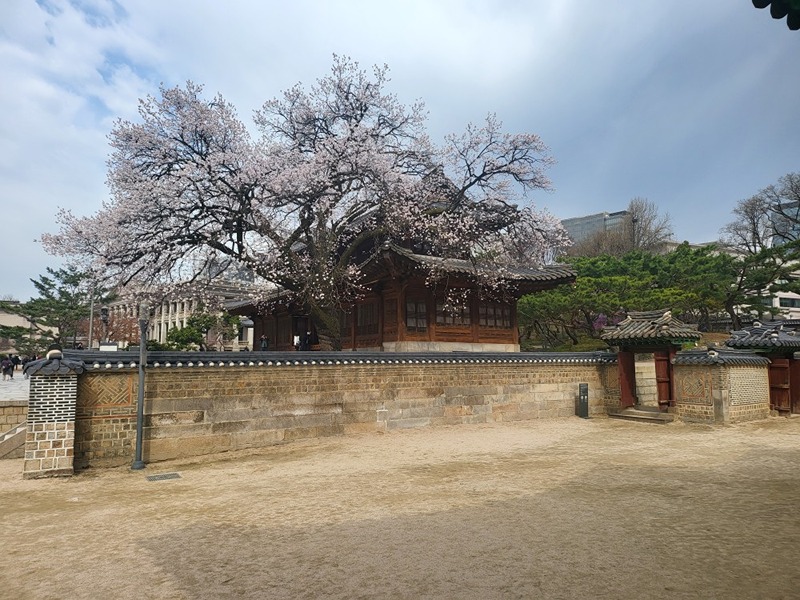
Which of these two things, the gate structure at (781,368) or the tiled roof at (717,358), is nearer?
the tiled roof at (717,358)

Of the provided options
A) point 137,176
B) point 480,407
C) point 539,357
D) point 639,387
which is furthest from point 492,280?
point 137,176

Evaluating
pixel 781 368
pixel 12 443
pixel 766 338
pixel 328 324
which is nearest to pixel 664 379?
pixel 766 338

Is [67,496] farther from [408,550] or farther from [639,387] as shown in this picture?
[639,387]

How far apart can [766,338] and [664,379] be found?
12.5 feet

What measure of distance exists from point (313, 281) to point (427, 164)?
563cm

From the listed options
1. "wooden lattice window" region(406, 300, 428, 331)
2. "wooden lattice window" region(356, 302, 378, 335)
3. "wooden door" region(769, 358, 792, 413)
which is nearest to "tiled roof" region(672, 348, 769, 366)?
"wooden door" region(769, 358, 792, 413)

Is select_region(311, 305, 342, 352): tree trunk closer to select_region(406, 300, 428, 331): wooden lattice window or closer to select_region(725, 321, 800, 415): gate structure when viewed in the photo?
select_region(406, 300, 428, 331): wooden lattice window

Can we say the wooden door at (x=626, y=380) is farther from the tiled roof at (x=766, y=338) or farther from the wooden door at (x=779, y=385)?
the wooden door at (x=779, y=385)

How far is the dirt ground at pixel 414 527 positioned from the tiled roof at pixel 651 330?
5.61 m

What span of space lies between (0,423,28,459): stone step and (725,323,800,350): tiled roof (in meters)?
21.4

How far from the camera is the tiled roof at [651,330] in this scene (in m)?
16.6

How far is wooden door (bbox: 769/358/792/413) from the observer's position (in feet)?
56.3

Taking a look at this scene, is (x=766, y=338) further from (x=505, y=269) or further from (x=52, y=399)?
(x=52, y=399)

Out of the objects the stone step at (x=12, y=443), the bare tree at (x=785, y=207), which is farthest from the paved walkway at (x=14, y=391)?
the bare tree at (x=785, y=207)
